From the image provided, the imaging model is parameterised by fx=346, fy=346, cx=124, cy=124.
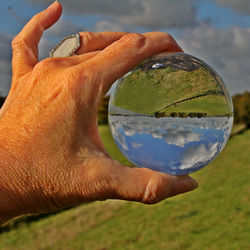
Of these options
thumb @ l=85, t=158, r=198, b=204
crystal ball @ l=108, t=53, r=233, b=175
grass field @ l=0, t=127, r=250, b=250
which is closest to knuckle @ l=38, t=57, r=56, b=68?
crystal ball @ l=108, t=53, r=233, b=175

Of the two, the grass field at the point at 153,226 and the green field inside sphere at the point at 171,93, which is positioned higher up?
the green field inside sphere at the point at 171,93

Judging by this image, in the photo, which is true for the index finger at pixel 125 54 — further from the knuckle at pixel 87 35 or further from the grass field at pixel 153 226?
the grass field at pixel 153 226

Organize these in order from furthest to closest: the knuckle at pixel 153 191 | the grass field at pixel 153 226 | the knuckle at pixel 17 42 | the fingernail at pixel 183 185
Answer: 1. the grass field at pixel 153 226
2. the knuckle at pixel 17 42
3. the fingernail at pixel 183 185
4. the knuckle at pixel 153 191

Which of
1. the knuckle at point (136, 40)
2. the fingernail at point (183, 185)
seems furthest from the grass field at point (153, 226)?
the knuckle at point (136, 40)

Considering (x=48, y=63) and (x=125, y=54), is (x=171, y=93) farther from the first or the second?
(x=48, y=63)

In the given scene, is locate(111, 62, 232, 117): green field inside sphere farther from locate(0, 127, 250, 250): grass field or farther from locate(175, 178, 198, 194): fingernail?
locate(0, 127, 250, 250): grass field

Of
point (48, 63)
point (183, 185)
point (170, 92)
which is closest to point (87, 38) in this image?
point (48, 63)

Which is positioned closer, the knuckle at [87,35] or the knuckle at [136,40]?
the knuckle at [136,40]
